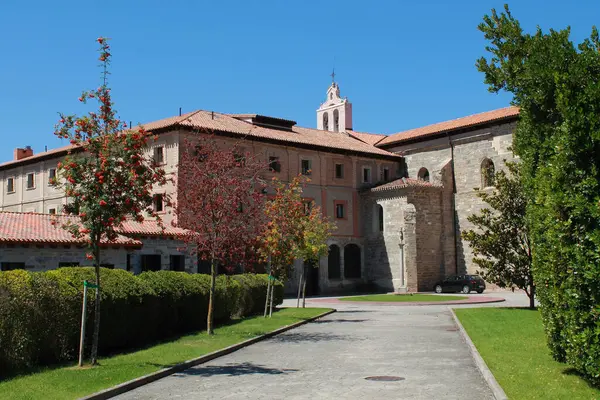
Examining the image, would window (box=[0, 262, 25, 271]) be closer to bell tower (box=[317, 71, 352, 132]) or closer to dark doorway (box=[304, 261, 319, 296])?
dark doorway (box=[304, 261, 319, 296])

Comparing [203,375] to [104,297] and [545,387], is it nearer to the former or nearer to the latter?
[104,297]

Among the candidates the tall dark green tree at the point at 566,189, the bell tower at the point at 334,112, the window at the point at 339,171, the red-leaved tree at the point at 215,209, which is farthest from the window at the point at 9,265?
the bell tower at the point at 334,112

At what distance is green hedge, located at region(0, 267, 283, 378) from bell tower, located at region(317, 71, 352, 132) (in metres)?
46.9

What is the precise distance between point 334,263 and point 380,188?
6.54 m

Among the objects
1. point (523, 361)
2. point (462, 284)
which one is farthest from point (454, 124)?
point (523, 361)

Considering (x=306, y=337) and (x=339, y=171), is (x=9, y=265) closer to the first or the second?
(x=306, y=337)

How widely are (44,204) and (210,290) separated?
35062mm

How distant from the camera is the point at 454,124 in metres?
51.8

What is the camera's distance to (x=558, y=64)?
38.1 feet

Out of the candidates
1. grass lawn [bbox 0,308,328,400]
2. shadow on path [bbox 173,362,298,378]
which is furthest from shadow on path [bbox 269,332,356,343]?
shadow on path [bbox 173,362,298,378]

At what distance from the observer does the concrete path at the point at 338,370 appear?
1012cm

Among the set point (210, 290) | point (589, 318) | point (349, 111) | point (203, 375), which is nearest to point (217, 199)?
point (210, 290)

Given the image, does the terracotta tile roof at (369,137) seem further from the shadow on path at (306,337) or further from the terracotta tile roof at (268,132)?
the shadow on path at (306,337)

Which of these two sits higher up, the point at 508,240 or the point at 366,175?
the point at 366,175
